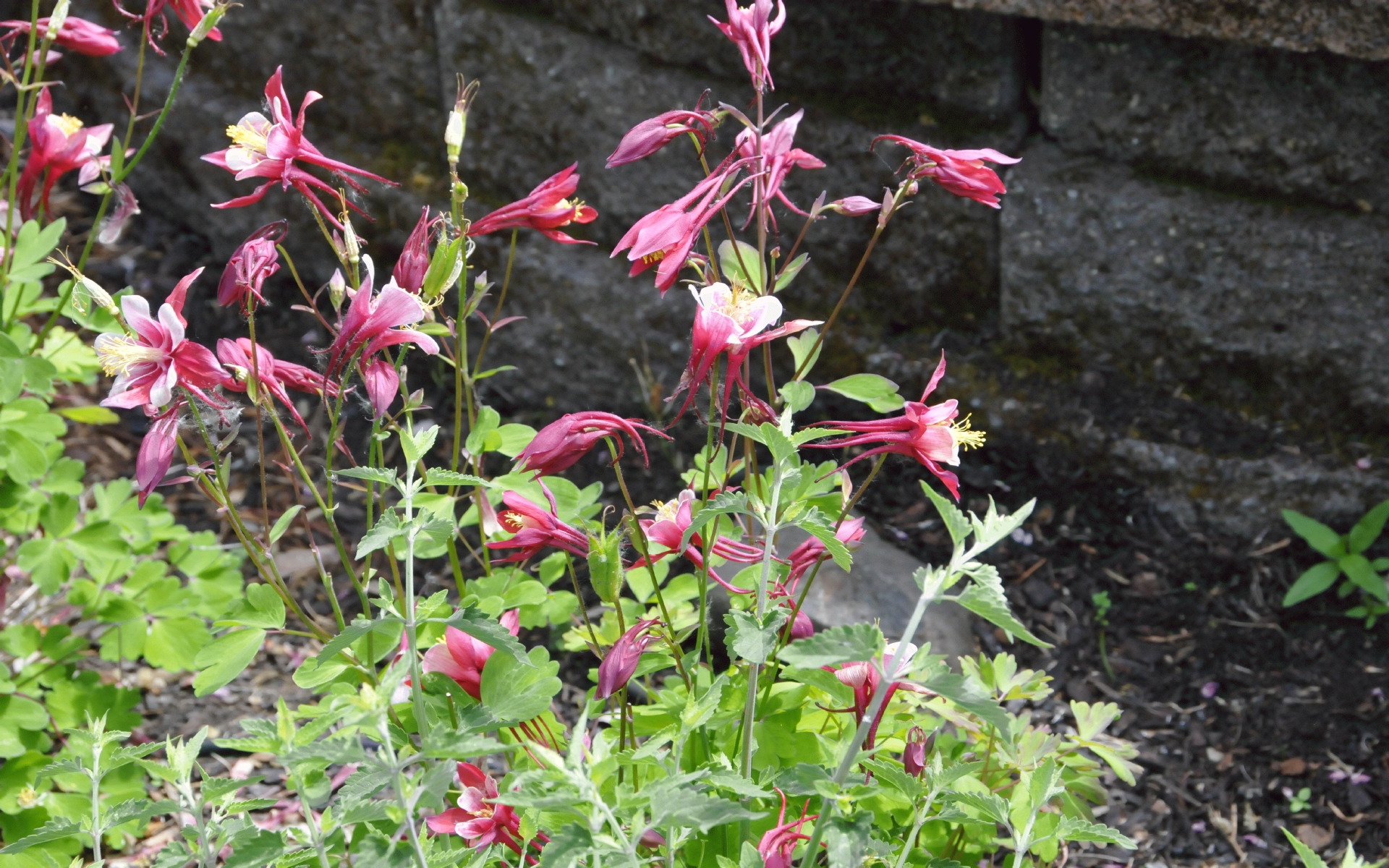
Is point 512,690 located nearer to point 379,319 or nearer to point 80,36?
point 379,319

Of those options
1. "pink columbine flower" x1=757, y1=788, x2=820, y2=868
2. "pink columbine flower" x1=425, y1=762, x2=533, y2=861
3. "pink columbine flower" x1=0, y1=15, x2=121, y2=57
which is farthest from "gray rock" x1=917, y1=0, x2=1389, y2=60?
"pink columbine flower" x1=425, y1=762, x2=533, y2=861

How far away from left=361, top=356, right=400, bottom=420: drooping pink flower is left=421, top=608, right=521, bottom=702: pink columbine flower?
288mm

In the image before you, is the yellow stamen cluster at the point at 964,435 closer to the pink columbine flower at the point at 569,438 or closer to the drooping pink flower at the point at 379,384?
the pink columbine flower at the point at 569,438

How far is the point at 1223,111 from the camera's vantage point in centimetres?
258

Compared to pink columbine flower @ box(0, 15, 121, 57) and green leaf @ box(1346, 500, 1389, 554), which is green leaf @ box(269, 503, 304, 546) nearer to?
pink columbine flower @ box(0, 15, 121, 57)

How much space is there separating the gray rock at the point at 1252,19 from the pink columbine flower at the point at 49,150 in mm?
1779

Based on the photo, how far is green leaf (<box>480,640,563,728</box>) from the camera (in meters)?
1.27

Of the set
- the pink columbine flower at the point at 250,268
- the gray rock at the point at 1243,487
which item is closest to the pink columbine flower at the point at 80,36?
the pink columbine flower at the point at 250,268

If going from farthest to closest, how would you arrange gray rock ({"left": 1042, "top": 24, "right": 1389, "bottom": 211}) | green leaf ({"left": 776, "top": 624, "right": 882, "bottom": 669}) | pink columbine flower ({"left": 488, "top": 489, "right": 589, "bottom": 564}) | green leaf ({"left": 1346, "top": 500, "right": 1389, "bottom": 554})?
green leaf ({"left": 1346, "top": 500, "right": 1389, "bottom": 554})
gray rock ({"left": 1042, "top": 24, "right": 1389, "bottom": 211})
pink columbine flower ({"left": 488, "top": 489, "right": 589, "bottom": 564})
green leaf ({"left": 776, "top": 624, "right": 882, "bottom": 669})

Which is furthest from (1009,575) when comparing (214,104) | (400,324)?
(214,104)

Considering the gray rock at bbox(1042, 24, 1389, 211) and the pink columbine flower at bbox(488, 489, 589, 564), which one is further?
the gray rock at bbox(1042, 24, 1389, 211)

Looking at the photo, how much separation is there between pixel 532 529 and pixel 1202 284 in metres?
1.88

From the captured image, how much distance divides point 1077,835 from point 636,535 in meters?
0.59

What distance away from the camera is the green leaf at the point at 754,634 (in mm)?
1149
